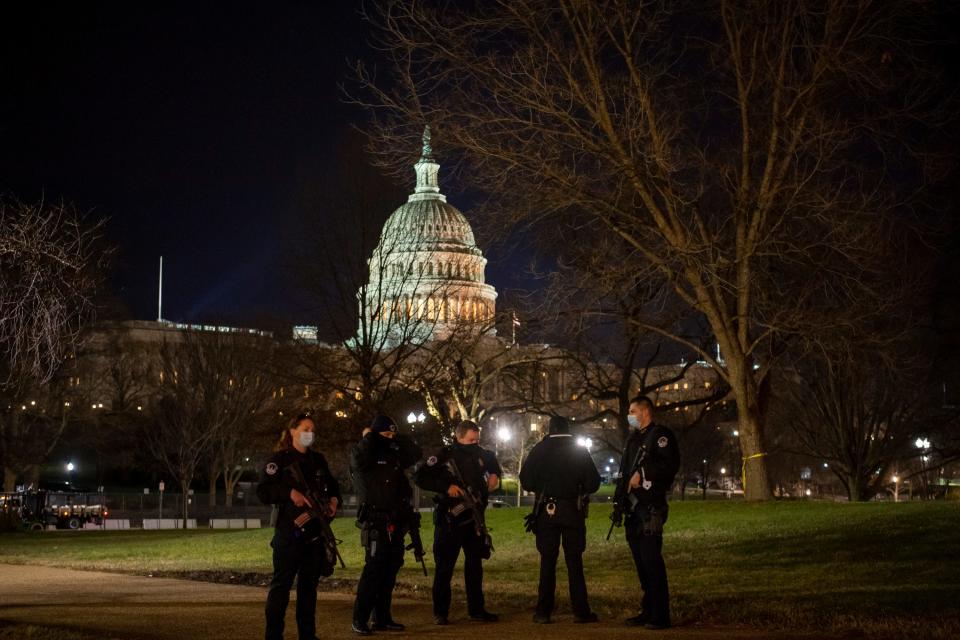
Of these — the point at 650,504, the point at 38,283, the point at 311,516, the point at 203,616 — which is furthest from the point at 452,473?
the point at 38,283

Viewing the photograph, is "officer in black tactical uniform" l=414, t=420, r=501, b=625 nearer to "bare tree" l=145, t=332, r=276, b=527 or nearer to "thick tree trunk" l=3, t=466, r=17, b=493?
"bare tree" l=145, t=332, r=276, b=527

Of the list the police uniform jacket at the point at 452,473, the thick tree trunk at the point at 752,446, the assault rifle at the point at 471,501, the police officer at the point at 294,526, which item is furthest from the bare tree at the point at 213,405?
the police officer at the point at 294,526

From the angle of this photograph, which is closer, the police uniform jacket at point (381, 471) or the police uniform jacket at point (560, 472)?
the police uniform jacket at point (381, 471)

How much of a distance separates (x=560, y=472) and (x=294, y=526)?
260 centimetres

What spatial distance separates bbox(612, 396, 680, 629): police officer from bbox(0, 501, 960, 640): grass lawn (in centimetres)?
63

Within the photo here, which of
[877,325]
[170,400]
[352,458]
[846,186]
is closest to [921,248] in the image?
[877,325]

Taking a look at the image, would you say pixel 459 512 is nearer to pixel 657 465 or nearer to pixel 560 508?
pixel 560 508

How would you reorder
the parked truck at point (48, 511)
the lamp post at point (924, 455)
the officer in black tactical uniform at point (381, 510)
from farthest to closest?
the parked truck at point (48, 511) → the lamp post at point (924, 455) → the officer in black tactical uniform at point (381, 510)

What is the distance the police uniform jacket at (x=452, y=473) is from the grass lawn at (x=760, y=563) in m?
1.58

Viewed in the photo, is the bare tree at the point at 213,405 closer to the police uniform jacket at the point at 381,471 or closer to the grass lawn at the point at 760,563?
the grass lawn at the point at 760,563

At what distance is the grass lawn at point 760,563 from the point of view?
10992mm

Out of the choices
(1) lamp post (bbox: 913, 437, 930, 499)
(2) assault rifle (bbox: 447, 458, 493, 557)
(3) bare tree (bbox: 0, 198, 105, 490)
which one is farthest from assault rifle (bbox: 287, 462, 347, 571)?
A: (1) lamp post (bbox: 913, 437, 930, 499)

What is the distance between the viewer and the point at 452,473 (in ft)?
36.9

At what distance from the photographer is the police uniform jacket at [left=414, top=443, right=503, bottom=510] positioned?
1117 centimetres
